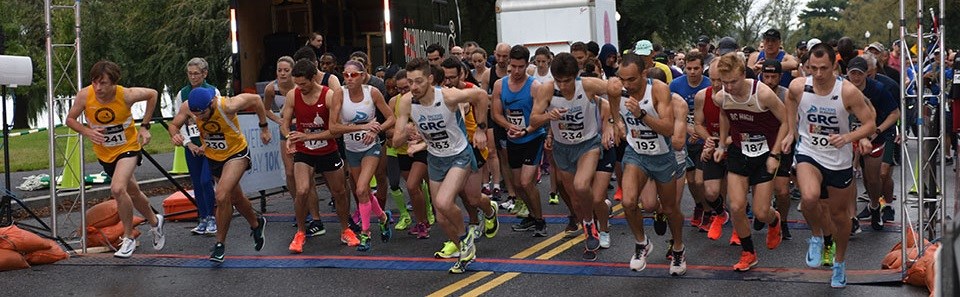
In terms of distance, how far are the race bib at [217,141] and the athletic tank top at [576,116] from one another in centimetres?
275

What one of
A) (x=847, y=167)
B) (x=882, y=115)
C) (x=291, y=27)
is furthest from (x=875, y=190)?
(x=291, y=27)

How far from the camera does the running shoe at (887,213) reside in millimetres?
11695

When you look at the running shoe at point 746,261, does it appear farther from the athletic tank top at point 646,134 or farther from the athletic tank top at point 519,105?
the athletic tank top at point 519,105

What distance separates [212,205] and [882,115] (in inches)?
245

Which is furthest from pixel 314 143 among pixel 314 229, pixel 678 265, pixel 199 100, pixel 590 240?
pixel 678 265

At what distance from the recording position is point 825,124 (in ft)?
28.0

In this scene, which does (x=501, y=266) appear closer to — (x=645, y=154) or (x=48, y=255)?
(x=645, y=154)

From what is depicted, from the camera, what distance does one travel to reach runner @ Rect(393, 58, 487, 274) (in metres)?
9.72

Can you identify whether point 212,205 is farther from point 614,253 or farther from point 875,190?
point 875,190

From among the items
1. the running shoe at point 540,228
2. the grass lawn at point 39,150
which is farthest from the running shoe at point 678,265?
the grass lawn at point 39,150

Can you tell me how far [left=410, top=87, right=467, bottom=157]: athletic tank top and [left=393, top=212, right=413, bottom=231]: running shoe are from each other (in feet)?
7.53

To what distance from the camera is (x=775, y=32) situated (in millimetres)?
12578

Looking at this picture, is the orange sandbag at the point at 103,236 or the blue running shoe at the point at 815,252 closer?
the blue running shoe at the point at 815,252

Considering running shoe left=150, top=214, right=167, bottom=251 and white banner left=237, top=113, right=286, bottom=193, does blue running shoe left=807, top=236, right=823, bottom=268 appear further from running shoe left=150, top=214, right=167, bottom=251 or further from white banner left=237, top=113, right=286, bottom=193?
white banner left=237, top=113, right=286, bottom=193
